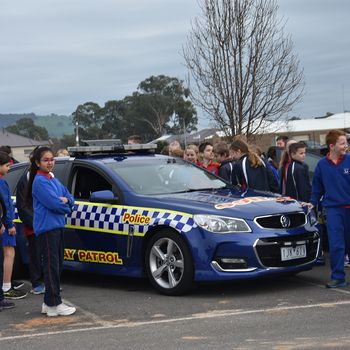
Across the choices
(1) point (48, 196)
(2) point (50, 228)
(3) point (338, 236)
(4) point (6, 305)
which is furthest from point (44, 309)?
(3) point (338, 236)

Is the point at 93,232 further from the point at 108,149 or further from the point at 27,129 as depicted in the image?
the point at 27,129

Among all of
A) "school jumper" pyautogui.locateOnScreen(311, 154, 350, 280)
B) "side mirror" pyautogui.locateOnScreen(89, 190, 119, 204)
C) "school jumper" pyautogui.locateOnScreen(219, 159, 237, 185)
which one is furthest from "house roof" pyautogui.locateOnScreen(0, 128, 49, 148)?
"school jumper" pyautogui.locateOnScreen(311, 154, 350, 280)

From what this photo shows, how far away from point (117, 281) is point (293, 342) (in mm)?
3630

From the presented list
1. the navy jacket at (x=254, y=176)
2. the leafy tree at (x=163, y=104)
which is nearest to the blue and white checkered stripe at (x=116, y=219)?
the navy jacket at (x=254, y=176)

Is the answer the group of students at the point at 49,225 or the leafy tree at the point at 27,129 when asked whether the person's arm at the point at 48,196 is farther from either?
the leafy tree at the point at 27,129

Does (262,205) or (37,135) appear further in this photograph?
(37,135)

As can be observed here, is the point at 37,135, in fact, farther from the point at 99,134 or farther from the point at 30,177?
the point at 30,177

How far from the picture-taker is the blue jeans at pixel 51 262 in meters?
6.93

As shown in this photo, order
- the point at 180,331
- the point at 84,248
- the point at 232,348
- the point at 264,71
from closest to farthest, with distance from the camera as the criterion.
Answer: the point at 232,348, the point at 180,331, the point at 84,248, the point at 264,71

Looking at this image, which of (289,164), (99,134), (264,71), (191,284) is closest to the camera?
(191,284)

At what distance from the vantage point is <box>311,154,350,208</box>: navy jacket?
310 inches

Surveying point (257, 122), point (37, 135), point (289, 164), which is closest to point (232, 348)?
point (289, 164)

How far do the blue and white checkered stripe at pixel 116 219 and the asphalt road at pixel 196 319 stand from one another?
73 cm

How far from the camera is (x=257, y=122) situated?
21.5m
